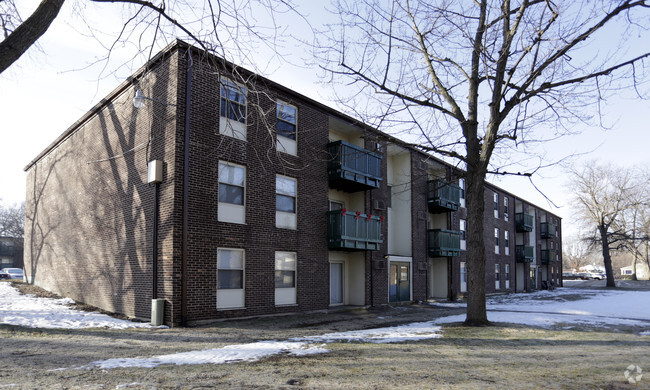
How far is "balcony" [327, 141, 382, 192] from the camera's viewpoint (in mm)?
17016

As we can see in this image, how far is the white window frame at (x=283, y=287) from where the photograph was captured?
49.0ft

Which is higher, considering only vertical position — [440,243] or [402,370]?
[440,243]

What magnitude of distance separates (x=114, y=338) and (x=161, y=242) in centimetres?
316

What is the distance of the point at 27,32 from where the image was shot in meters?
4.85

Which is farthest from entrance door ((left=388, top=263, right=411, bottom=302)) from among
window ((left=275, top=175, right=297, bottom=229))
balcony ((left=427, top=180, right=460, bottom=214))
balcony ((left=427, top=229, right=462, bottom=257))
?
window ((left=275, top=175, right=297, bottom=229))

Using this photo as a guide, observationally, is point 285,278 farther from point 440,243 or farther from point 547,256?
point 547,256

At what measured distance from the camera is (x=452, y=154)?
40.6 feet

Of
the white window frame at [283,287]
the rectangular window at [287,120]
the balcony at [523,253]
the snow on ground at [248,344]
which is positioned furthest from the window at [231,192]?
the balcony at [523,253]

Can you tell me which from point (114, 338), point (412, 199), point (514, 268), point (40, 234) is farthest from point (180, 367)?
point (514, 268)

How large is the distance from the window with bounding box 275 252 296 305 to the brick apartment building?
0.04m

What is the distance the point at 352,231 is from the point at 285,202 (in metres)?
2.98

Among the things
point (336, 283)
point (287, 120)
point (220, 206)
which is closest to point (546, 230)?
point (336, 283)

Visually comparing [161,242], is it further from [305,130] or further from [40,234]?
[40,234]

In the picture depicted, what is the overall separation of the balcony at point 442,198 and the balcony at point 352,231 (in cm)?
624
